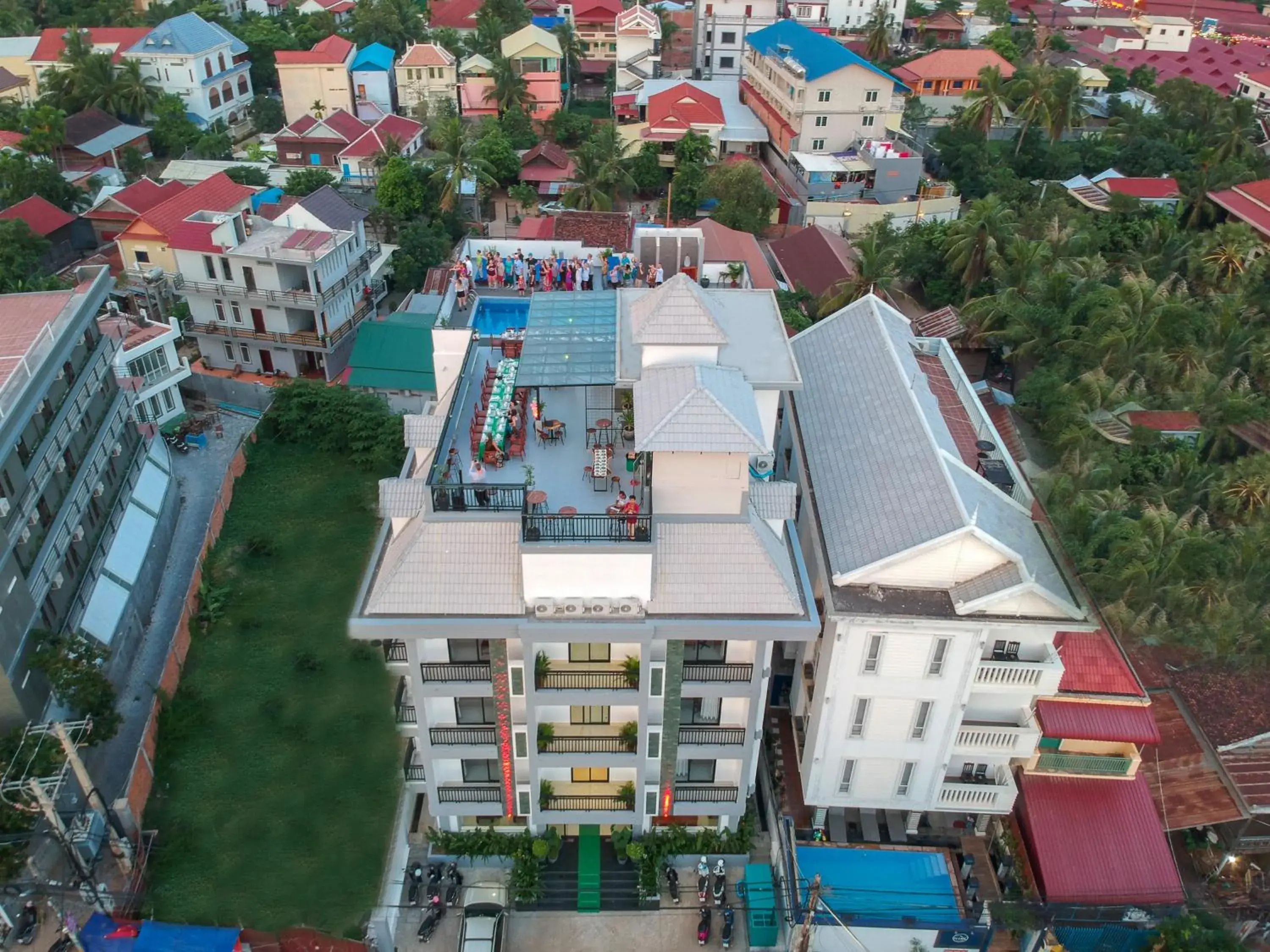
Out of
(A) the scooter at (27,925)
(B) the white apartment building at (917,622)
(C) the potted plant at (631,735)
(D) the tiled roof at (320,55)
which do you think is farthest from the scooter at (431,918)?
(D) the tiled roof at (320,55)

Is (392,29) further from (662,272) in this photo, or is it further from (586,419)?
(586,419)

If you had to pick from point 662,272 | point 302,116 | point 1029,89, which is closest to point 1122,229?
point 1029,89

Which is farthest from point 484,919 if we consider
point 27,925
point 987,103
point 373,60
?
point 373,60

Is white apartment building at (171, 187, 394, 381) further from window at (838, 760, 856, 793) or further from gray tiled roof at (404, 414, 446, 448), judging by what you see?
window at (838, 760, 856, 793)

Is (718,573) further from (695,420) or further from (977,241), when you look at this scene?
(977,241)

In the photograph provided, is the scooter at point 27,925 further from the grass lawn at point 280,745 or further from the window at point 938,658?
the window at point 938,658
